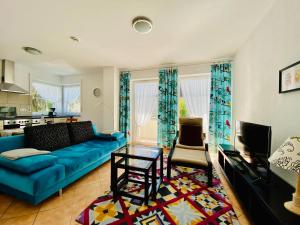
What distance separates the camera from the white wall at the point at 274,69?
137 cm

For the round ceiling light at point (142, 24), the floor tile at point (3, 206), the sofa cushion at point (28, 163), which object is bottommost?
the floor tile at point (3, 206)

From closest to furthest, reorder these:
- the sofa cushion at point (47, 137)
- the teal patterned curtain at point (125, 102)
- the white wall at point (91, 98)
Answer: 1. the sofa cushion at point (47, 137)
2. the teal patterned curtain at point (125, 102)
3. the white wall at point (91, 98)

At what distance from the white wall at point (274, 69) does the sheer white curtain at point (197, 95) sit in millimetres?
1149

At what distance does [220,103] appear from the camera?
11.2 feet

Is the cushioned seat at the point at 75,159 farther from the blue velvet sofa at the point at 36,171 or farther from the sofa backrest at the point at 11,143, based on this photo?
the sofa backrest at the point at 11,143

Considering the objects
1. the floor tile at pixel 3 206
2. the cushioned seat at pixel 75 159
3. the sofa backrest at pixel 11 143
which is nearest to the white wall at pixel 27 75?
the sofa backrest at pixel 11 143

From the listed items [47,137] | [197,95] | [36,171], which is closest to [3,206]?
[36,171]

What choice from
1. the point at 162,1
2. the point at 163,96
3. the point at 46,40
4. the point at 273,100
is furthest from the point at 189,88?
the point at 46,40

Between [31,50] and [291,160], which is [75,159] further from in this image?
[31,50]

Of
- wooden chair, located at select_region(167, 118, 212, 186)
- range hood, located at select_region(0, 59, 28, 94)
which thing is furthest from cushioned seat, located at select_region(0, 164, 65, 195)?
range hood, located at select_region(0, 59, 28, 94)

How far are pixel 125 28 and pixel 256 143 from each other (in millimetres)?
2453

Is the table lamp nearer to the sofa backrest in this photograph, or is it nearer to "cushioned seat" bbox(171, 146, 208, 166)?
"cushioned seat" bbox(171, 146, 208, 166)

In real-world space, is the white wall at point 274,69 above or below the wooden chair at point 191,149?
above

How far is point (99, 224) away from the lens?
4.41ft
